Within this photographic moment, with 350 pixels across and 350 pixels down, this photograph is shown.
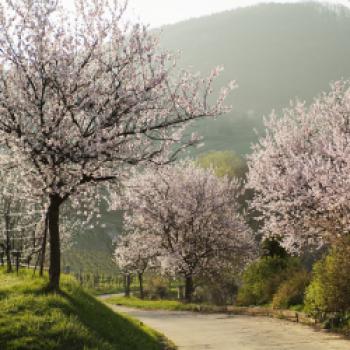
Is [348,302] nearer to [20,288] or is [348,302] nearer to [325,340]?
[325,340]

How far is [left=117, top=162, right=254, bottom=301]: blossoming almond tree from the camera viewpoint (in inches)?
1342

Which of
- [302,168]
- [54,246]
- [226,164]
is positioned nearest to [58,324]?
[54,246]

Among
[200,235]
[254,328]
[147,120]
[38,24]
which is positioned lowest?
[254,328]

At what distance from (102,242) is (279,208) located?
5911 inches

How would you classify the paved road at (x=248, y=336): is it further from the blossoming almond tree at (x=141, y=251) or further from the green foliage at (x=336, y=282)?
the blossoming almond tree at (x=141, y=251)

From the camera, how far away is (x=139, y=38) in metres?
14.5

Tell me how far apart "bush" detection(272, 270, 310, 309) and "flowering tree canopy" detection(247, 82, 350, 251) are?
2089 millimetres

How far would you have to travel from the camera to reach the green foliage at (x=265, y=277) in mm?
28219

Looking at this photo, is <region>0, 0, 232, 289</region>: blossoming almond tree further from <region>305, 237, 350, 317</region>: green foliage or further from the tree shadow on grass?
<region>305, 237, 350, 317</region>: green foliage

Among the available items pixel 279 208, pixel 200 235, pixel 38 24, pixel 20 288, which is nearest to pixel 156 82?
pixel 38 24

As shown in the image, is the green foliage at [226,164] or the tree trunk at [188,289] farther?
the green foliage at [226,164]

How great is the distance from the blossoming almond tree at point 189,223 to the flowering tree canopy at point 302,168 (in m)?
5.46

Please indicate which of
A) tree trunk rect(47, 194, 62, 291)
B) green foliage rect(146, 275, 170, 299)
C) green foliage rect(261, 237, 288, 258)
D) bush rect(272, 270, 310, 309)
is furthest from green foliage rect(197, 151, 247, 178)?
tree trunk rect(47, 194, 62, 291)

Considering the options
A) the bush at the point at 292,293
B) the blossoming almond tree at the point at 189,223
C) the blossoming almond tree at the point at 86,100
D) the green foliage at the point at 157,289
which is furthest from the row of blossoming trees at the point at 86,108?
the green foliage at the point at 157,289
